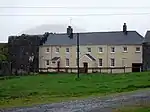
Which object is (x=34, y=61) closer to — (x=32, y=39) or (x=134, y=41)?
(x=32, y=39)

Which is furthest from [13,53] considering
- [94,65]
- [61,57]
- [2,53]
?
[94,65]

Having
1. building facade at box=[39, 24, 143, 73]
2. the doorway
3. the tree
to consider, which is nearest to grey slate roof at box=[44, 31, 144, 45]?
building facade at box=[39, 24, 143, 73]

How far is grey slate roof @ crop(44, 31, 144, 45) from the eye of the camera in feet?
270

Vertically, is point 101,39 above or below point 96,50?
above

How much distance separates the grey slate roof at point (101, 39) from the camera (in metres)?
82.2

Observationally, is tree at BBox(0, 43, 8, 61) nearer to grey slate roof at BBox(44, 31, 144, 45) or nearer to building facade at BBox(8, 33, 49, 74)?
building facade at BBox(8, 33, 49, 74)

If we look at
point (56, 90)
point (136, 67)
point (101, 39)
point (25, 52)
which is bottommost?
point (56, 90)

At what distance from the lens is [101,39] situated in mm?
85812

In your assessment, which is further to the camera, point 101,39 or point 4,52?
point 4,52

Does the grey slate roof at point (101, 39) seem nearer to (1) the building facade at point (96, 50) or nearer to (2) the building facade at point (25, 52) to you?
(1) the building facade at point (96, 50)

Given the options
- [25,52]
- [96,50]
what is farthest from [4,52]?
[96,50]

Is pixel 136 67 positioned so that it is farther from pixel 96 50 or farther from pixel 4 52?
pixel 4 52

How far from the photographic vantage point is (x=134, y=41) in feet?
267

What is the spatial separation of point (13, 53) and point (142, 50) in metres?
30.8
